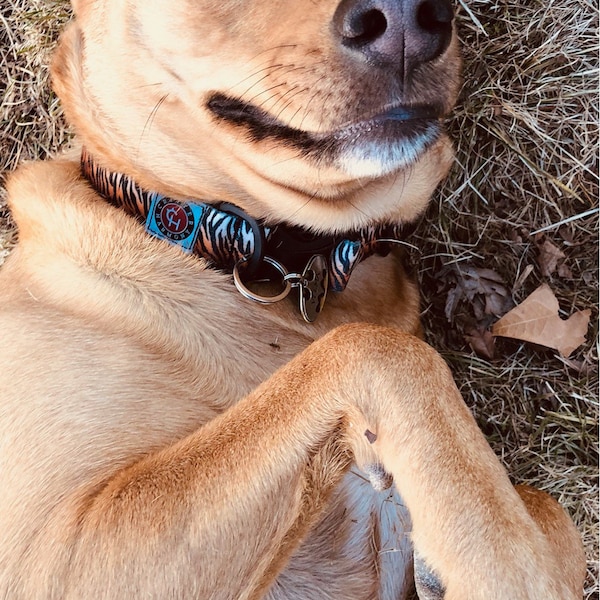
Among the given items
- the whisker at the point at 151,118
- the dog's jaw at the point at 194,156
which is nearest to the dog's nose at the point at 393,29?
the dog's jaw at the point at 194,156

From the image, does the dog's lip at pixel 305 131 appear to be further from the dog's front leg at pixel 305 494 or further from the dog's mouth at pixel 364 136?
the dog's front leg at pixel 305 494

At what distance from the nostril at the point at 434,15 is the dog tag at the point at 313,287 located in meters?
0.87

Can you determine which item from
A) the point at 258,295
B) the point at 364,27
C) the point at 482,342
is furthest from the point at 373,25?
the point at 482,342

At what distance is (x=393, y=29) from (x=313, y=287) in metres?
0.92

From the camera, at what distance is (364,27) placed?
161cm

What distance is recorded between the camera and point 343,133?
1805 mm

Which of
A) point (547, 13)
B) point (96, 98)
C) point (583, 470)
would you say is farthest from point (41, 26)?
point (583, 470)

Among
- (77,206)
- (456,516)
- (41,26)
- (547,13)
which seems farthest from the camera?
Result: (41,26)

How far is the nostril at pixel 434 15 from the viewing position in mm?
1602

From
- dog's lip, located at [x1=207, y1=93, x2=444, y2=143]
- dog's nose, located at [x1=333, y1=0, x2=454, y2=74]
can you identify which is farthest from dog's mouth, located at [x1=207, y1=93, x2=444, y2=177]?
dog's nose, located at [x1=333, y1=0, x2=454, y2=74]

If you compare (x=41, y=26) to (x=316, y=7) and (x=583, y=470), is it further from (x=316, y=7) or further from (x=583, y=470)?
(x=583, y=470)

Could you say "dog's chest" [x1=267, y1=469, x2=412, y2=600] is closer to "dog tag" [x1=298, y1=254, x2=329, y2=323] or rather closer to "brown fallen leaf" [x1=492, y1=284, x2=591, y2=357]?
"dog tag" [x1=298, y1=254, x2=329, y2=323]

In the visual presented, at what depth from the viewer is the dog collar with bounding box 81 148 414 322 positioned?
2.23m

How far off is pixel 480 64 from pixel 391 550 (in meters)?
2.17
